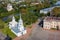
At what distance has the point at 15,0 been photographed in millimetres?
45156

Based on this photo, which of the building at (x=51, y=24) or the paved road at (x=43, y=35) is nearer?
the paved road at (x=43, y=35)

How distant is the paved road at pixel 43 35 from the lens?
57.5ft

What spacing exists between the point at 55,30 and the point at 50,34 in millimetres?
1713

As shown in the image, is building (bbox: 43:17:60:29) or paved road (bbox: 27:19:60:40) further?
building (bbox: 43:17:60:29)

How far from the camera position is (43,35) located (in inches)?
723

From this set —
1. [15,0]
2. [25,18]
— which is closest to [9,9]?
[25,18]

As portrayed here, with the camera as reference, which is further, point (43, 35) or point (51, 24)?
point (51, 24)

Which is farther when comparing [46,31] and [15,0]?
[15,0]

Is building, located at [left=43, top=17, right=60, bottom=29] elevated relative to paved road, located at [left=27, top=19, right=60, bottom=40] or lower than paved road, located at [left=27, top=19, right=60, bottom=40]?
elevated

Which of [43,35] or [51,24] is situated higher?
[51,24]

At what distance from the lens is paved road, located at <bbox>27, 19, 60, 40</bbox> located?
57.5 feet

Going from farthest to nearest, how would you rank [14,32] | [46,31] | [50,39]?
[46,31] → [14,32] → [50,39]

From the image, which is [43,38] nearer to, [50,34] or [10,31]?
[50,34]

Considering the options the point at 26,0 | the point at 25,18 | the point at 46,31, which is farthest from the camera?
the point at 26,0
